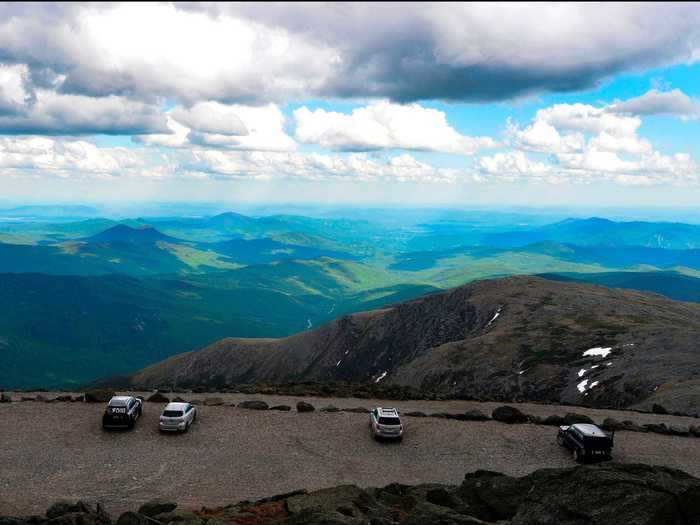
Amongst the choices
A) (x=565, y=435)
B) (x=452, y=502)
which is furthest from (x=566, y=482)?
(x=565, y=435)

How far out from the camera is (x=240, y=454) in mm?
38500

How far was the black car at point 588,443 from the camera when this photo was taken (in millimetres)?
36031

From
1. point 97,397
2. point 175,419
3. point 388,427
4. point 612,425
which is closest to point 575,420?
point 612,425

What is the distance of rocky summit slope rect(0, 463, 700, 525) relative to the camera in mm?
19797

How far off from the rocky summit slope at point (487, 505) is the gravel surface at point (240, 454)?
17.2ft

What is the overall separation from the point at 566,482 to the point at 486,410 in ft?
99.6

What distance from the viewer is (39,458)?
36719 millimetres

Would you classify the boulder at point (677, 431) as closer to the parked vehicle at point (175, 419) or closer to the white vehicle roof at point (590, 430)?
the white vehicle roof at point (590, 430)

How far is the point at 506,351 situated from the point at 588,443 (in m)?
69.5

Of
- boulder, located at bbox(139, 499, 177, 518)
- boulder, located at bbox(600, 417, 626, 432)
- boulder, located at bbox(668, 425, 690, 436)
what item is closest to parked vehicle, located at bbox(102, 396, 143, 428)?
boulder, located at bbox(139, 499, 177, 518)

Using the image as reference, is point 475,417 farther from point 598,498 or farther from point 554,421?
point 598,498

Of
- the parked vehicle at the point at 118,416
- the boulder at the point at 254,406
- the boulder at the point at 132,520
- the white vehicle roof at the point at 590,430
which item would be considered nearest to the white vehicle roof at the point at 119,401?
the parked vehicle at the point at 118,416

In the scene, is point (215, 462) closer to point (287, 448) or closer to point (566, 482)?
point (287, 448)

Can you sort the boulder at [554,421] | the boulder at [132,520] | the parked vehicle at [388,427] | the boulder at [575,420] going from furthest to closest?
the boulder at [554,421], the boulder at [575,420], the parked vehicle at [388,427], the boulder at [132,520]
